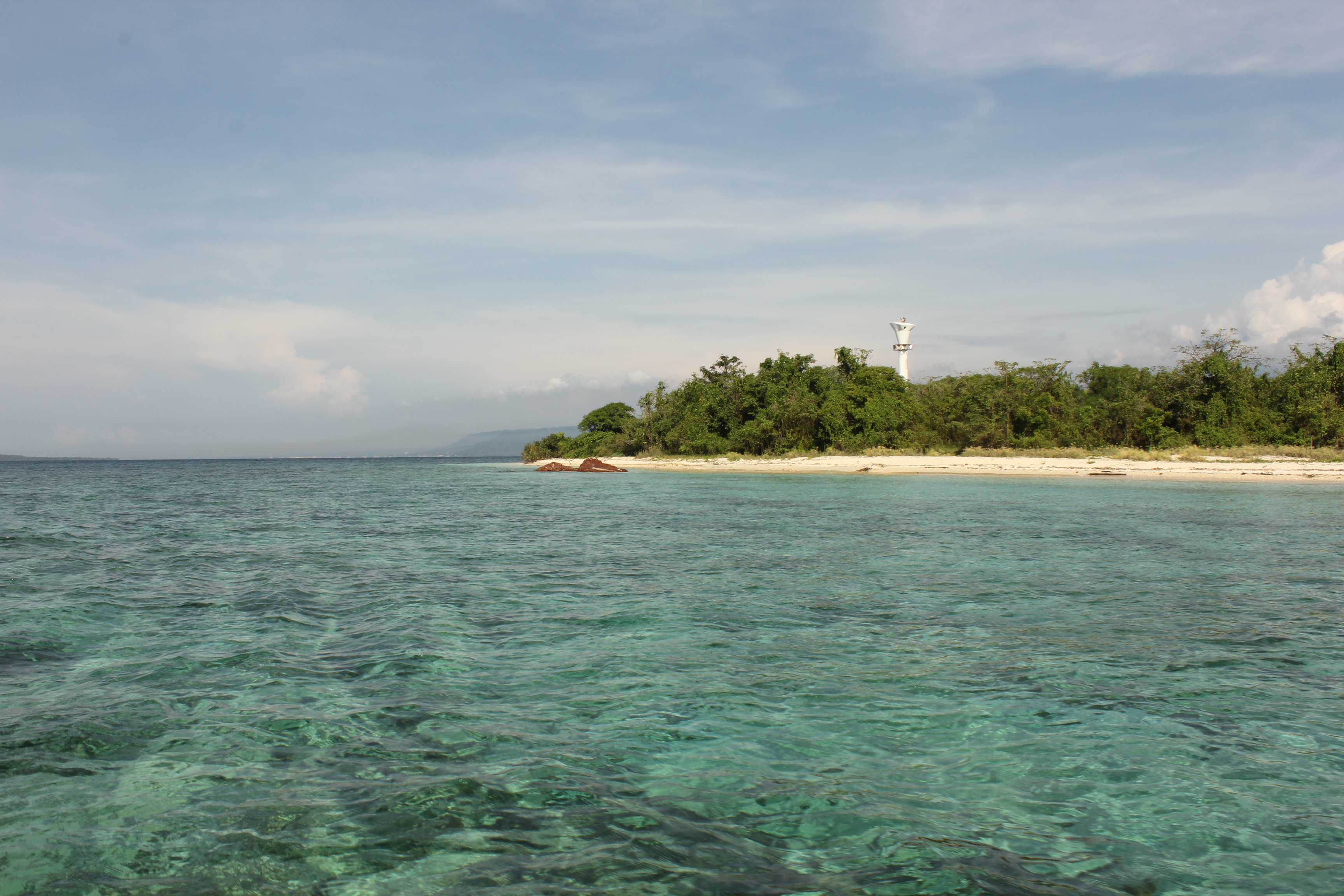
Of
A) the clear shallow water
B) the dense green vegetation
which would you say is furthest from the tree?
the clear shallow water

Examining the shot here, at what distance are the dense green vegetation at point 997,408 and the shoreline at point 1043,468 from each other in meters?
5.53

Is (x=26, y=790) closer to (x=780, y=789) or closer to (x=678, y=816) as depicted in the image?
(x=678, y=816)

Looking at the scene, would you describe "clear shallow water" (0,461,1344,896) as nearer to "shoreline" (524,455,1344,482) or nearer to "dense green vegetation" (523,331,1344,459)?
"shoreline" (524,455,1344,482)

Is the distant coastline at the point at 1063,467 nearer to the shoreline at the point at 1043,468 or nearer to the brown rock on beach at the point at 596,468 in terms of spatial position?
the shoreline at the point at 1043,468

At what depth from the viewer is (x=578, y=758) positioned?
16.7 ft

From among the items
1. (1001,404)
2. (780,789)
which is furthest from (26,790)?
(1001,404)

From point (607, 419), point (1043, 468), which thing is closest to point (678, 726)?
point (1043, 468)

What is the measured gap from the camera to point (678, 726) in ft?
18.8

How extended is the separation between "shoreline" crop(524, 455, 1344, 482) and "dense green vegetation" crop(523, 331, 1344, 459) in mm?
5528

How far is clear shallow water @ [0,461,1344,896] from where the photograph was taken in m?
3.77

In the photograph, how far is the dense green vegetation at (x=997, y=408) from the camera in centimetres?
5056

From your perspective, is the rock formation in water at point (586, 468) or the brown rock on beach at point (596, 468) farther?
the rock formation in water at point (586, 468)

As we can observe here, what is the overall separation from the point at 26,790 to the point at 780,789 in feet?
15.5

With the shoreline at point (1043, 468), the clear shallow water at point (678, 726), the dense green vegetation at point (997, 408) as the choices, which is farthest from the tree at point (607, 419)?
the clear shallow water at point (678, 726)
